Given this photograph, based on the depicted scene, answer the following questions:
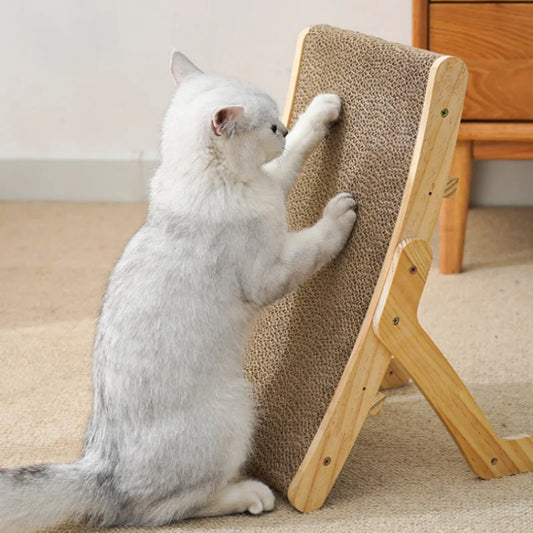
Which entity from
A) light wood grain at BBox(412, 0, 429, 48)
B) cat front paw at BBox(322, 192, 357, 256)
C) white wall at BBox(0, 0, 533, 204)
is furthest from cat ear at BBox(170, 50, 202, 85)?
white wall at BBox(0, 0, 533, 204)

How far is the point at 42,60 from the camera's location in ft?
8.79

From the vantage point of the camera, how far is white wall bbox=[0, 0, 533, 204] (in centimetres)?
257

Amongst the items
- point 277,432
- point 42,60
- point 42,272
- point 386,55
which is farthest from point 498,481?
point 42,60

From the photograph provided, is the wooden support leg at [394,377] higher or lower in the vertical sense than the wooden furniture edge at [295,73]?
lower

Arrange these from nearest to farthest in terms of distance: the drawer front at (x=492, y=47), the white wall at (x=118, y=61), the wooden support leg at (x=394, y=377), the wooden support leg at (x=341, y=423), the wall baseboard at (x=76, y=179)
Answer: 1. the wooden support leg at (x=341, y=423)
2. the wooden support leg at (x=394, y=377)
3. the drawer front at (x=492, y=47)
4. the white wall at (x=118, y=61)
5. the wall baseboard at (x=76, y=179)

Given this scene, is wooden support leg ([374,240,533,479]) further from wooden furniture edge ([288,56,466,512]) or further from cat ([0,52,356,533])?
cat ([0,52,356,533])

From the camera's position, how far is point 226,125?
4.01 ft

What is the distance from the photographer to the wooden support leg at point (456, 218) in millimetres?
2135

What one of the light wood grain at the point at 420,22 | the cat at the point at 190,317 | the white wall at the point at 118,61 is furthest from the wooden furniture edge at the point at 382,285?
the white wall at the point at 118,61

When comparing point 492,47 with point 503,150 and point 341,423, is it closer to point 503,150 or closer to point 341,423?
point 503,150

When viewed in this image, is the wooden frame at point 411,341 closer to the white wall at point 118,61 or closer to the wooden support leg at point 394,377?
the wooden support leg at point 394,377

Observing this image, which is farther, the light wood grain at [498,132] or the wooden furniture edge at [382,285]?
the light wood grain at [498,132]

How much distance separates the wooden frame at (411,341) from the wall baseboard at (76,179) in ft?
5.01

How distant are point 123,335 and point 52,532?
301 millimetres
